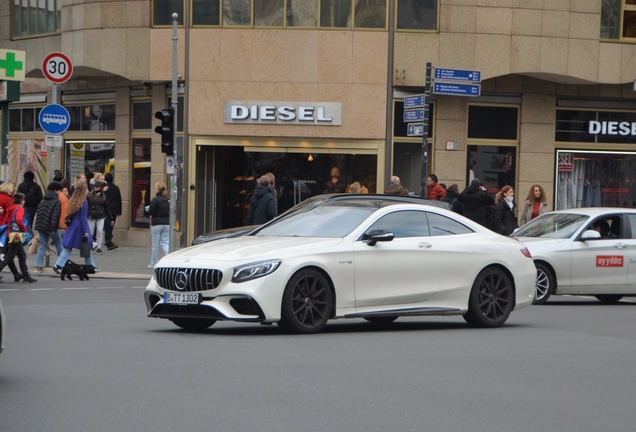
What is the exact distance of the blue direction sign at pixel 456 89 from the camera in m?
20.8

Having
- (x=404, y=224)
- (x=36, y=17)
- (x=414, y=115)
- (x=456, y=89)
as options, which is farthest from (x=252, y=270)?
(x=36, y=17)

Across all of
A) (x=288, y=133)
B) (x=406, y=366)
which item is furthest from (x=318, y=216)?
(x=288, y=133)

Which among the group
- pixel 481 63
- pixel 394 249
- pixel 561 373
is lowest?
pixel 561 373

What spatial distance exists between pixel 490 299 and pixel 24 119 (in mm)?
23832

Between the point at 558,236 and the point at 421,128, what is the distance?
4.65m

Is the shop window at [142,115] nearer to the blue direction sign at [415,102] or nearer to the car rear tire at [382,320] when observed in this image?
the blue direction sign at [415,102]

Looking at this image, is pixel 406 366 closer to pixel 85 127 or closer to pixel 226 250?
pixel 226 250

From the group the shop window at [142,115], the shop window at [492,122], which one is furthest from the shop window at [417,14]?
the shop window at [142,115]

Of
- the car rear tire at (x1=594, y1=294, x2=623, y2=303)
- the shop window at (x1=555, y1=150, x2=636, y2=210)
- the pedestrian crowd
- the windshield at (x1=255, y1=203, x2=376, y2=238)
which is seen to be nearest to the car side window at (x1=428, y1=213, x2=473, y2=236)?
the windshield at (x1=255, y1=203, x2=376, y2=238)

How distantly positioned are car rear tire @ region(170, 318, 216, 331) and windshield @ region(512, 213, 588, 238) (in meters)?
7.38

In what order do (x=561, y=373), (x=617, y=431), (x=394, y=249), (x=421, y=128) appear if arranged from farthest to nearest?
(x=421, y=128) < (x=394, y=249) < (x=561, y=373) < (x=617, y=431)

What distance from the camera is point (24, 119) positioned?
32.7 metres

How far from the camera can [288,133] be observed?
2650cm

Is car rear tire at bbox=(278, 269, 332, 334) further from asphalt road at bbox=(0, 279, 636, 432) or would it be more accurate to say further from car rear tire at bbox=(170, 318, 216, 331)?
car rear tire at bbox=(170, 318, 216, 331)
